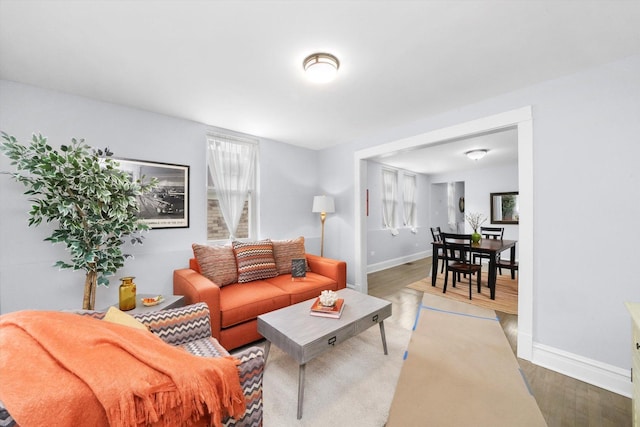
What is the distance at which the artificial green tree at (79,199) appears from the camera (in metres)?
1.89

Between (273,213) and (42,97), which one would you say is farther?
(273,213)

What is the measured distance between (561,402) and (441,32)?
2.68 m

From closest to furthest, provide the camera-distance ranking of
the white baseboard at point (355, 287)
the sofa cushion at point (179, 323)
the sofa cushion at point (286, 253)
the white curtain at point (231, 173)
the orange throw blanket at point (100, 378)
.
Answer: the orange throw blanket at point (100, 378)
the sofa cushion at point (179, 323)
the sofa cushion at point (286, 253)
the white curtain at point (231, 173)
the white baseboard at point (355, 287)

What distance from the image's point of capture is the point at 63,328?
0.86 metres

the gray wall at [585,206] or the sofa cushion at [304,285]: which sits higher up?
the gray wall at [585,206]

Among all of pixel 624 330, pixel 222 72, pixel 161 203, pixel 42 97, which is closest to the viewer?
pixel 624 330

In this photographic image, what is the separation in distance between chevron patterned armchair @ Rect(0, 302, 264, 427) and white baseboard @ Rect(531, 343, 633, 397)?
8.08 feet

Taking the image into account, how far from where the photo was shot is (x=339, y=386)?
1.84m

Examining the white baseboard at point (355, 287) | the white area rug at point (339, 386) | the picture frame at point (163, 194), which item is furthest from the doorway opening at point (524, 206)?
the picture frame at point (163, 194)

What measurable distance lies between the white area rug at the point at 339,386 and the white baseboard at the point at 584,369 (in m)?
1.14

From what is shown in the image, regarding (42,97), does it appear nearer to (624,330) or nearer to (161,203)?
(161,203)

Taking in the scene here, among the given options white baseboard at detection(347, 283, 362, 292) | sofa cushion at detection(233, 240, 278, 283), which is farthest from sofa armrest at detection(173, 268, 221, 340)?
white baseboard at detection(347, 283, 362, 292)

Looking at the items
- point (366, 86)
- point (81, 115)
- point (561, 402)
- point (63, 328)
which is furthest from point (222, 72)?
point (561, 402)

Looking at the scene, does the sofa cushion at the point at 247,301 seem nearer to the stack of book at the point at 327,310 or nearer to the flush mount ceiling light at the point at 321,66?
the stack of book at the point at 327,310
